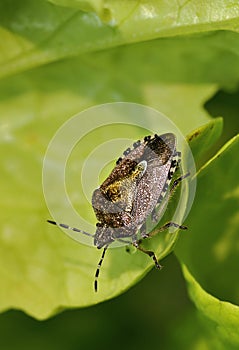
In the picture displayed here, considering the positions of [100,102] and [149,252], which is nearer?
[149,252]

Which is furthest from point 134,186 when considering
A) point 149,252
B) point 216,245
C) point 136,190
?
point 216,245

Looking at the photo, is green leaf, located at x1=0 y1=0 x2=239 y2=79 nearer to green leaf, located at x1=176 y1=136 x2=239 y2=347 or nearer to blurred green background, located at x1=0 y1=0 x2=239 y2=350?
blurred green background, located at x1=0 y1=0 x2=239 y2=350

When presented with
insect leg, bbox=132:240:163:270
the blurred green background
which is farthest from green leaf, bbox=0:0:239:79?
insect leg, bbox=132:240:163:270

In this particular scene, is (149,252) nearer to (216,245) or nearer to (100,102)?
(216,245)

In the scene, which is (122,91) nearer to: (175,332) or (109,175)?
(109,175)

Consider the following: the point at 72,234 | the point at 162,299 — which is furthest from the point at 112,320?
the point at 72,234

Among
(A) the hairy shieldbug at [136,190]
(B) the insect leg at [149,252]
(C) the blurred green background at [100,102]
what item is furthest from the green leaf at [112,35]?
(B) the insect leg at [149,252]
